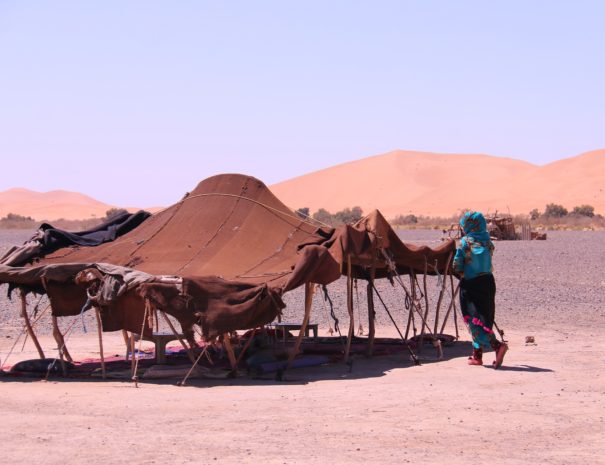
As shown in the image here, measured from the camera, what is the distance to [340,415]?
364 inches

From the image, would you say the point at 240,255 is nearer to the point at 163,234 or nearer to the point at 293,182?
the point at 163,234

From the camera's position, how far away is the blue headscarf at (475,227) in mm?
12602

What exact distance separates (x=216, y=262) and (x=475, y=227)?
3382 mm

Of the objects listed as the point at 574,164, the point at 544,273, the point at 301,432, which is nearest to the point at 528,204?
the point at 574,164

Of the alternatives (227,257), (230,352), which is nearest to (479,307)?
(230,352)

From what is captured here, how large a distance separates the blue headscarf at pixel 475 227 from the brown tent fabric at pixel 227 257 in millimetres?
1134

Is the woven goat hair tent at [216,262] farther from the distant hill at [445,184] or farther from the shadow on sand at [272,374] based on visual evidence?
the distant hill at [445,184]

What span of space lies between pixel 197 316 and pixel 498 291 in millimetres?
12603

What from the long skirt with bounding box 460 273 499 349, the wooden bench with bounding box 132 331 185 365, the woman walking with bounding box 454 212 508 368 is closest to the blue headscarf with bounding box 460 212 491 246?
the woman walking with bounding box 454 212 508 368

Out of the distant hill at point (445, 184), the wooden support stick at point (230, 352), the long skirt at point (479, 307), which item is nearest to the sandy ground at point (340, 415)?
the wooden support stick at point (230, 352)

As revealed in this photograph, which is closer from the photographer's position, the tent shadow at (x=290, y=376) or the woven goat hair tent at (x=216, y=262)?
the woven goat hair tent at (x=216, y=262)

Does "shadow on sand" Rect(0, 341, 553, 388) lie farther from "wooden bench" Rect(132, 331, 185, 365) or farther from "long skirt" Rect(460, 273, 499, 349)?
"long skirt" Rect(460, 273, 499, 349)

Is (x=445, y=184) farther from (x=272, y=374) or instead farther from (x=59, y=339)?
(x=59, y=339)

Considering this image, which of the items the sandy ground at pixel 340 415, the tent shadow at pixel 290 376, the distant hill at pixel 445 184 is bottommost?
the sandy ground at pixel 340 415
